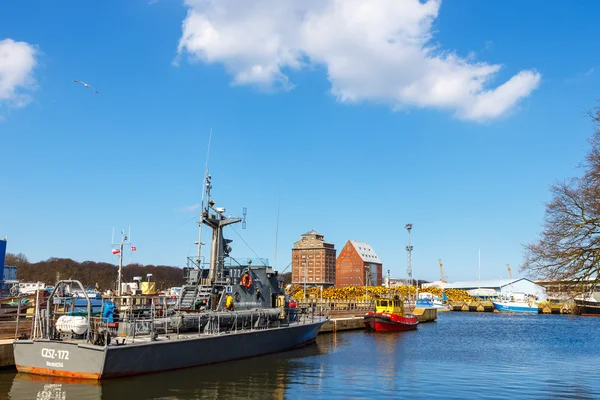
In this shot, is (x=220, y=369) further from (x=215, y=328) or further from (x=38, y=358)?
(x=38, y=358)

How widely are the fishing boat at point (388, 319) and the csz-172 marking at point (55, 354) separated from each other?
111 ft

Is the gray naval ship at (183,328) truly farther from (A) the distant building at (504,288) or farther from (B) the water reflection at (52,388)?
(A) the distant building at (504,288)

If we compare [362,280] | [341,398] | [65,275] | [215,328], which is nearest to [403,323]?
[215,328]

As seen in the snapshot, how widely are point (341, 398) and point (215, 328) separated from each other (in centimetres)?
866

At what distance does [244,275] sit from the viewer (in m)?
28.5

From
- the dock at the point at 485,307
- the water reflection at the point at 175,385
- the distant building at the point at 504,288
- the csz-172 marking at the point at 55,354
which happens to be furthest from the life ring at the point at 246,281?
the distant building at the point at 504,288

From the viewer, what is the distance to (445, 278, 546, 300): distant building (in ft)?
432

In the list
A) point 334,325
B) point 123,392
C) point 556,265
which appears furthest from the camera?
point 334,325

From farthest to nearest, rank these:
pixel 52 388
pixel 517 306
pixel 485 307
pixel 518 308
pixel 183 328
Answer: pixel 485 307 < pixel 517 306 < pixel 518 308 < pixel 183 328 < pixel 52 388

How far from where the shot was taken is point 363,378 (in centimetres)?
2116

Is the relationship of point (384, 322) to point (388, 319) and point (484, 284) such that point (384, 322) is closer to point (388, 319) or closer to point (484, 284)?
point (388, 319)

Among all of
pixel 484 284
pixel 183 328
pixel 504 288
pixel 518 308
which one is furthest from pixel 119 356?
pixel 484 284

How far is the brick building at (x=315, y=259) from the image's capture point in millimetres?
168375

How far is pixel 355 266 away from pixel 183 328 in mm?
144469
